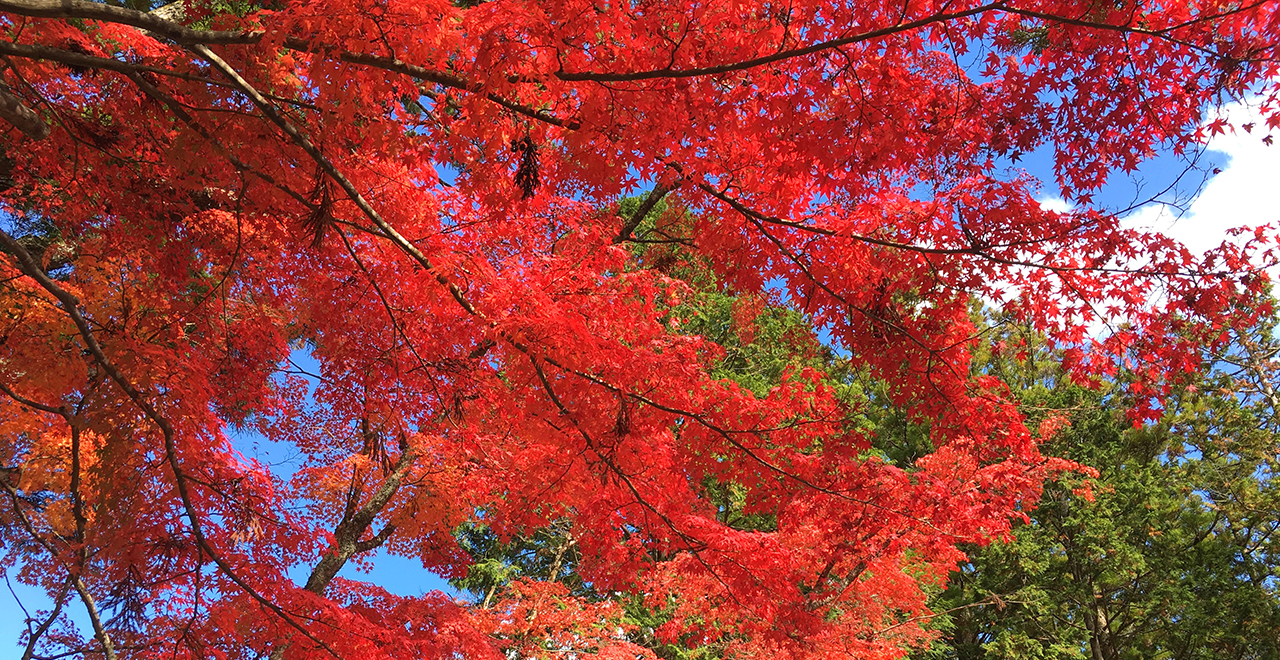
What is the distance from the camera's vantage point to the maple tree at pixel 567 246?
3.21 meters

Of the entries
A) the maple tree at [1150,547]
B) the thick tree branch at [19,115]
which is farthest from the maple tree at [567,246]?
the maple tree at [1150,547]

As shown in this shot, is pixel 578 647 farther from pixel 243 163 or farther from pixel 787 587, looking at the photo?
pixel 243 163

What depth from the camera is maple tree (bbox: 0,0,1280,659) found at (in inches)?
126

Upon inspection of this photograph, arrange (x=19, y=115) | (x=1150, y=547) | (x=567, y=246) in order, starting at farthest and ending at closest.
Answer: (x=1150, y=547), (x=567, y=246), (x=19, y=115)

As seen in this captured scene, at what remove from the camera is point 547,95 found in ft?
11.2

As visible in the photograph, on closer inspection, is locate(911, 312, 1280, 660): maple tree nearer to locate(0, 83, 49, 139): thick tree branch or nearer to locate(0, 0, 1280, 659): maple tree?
locate(0, 0, 1280, 659): maple tree

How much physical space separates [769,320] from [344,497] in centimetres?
857

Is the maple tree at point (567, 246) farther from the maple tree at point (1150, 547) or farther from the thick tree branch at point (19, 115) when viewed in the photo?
the maple tree at point (1150, 547)

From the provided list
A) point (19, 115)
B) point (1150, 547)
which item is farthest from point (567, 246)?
point (1150, 547)

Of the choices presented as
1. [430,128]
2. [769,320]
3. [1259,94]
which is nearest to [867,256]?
[1259,94]

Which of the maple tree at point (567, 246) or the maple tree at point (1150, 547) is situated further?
the maple tree at point (1150, 547)

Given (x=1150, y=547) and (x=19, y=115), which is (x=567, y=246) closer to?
(x=19, y=115)

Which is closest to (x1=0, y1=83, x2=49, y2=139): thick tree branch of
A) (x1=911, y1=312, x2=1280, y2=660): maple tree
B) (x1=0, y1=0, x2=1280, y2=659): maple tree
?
(x1=0, y1=0, x2=1280, y2=659): maple tree

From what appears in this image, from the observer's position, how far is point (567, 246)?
23.3 feet
